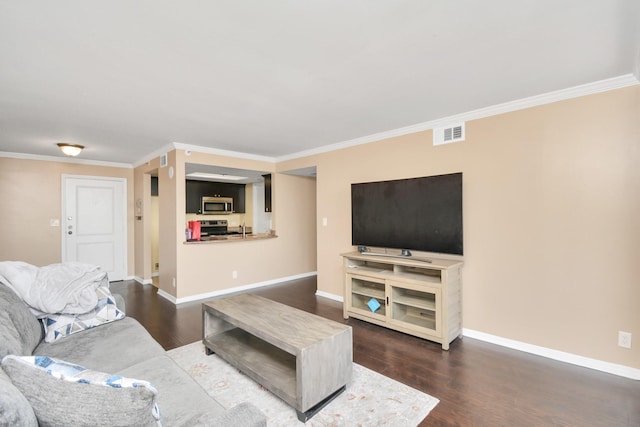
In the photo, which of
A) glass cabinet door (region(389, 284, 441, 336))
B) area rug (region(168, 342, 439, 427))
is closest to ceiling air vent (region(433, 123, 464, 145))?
glass cabinet door (region(389, 284, 441, 336))

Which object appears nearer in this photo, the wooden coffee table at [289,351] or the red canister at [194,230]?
the wooden coffee table at [289,351]

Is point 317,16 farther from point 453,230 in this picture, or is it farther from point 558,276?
point 558,276

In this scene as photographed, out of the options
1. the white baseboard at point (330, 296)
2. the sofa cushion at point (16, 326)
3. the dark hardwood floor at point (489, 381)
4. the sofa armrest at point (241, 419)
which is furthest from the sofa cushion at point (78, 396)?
the white baseboard at point (330, 296)

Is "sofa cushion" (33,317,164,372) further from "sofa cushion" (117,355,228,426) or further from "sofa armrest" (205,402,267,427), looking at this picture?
"sofa armrest" (205,402,267,427)

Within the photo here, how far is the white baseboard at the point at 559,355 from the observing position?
2381 mm

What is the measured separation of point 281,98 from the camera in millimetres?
2752

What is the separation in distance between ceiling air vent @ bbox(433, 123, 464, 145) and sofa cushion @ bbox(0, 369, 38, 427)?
A: 365 centimetres

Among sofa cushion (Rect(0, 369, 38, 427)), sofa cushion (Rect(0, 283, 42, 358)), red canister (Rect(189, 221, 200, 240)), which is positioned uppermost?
red canister (Rect(189, 221, 200, 240))

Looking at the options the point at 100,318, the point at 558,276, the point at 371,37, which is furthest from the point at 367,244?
the point at 100,318

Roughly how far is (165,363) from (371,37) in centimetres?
234

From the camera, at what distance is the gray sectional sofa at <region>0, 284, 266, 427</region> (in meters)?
0.84

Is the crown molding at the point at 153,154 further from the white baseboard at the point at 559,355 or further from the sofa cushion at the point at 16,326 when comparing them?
the white baseboard at the point at 559,355

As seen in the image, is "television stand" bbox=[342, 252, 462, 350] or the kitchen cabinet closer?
"television stand" bbox=[342, 252, 462, 350]

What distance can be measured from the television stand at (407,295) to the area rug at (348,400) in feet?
2.96
